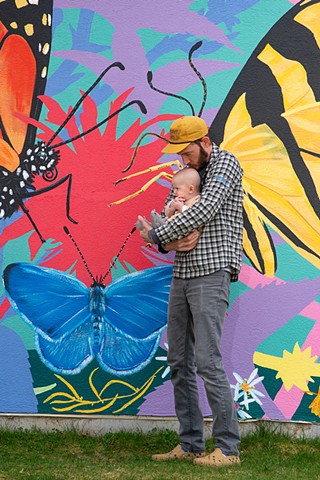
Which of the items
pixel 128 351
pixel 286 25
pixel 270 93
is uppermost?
pixel 286 25

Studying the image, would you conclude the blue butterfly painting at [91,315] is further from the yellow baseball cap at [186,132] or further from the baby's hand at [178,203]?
the yellow baseball cap at [186,132]

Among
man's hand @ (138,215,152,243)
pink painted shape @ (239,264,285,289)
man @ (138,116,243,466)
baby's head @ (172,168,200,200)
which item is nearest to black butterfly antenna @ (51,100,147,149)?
man @ (138,116,243,466)

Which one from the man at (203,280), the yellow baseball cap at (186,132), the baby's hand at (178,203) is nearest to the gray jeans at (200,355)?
the man at (203,280)

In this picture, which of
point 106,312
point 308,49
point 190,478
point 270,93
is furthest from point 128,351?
point 308,49

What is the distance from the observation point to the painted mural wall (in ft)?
14.5

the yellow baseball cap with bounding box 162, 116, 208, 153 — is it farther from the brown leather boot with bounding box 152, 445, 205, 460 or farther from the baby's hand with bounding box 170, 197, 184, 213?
the brown leather boot with bounding box 152, 445, 205, 460

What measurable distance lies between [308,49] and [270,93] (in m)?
0.34

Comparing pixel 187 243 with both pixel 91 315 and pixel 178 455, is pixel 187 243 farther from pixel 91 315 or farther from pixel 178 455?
pixel 178 455

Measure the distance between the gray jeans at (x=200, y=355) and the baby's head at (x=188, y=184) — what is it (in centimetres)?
44

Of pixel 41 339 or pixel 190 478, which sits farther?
pixel 41 339

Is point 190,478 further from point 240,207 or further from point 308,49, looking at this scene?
point 308,49

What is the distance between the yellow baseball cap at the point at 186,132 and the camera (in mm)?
3865

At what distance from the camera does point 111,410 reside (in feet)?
14.7

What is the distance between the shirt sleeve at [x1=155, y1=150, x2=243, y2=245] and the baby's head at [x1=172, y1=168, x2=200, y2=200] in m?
0.07
